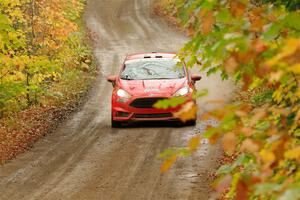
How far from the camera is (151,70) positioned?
15.7 metres

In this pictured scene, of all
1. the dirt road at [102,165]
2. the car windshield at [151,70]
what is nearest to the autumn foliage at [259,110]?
the dirt road at [102,165]

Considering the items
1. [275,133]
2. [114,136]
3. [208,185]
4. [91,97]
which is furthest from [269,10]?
[91,97]

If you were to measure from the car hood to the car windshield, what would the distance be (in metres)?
0.28

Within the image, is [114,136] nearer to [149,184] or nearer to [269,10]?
[149,184]

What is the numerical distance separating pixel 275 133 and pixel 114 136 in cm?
1139

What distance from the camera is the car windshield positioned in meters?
15.4

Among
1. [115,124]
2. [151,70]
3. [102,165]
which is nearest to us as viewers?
[102,165]

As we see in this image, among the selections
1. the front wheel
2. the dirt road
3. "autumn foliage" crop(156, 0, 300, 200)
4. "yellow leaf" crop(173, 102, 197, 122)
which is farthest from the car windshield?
"yellow leaf" crop(173, 102, 197, 122)

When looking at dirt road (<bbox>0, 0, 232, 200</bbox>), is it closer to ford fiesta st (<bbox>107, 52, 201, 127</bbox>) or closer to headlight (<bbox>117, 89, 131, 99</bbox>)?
ford fiesta st (<bbox>107, 52, 201, 127</bbox>)

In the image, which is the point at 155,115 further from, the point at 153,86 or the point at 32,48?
the point at 32,48

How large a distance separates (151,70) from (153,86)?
102 centimetres

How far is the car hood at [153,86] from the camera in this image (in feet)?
47.7

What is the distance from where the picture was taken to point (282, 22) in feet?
9.69

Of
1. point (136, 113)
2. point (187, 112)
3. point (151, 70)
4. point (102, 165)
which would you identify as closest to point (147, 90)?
point (136, 113)
